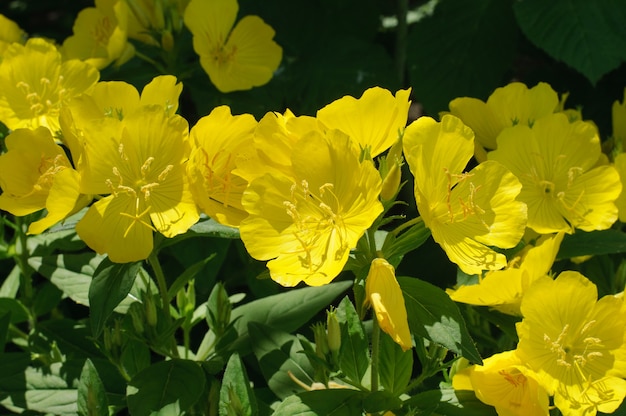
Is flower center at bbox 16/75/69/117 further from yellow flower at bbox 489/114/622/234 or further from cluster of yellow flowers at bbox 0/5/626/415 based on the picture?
yellow flower at bbox 489/114/622/234

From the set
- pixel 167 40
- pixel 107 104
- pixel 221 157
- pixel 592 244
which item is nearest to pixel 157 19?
pixel 167 40

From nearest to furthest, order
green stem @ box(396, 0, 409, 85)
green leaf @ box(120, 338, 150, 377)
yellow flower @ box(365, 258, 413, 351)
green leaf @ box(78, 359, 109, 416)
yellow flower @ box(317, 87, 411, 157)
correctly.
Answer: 1. yellow flower @ box(365, 258, 413, 351)
2. yellow flower @ box(317, 87, 411, 157)
3. green leaf @ box(78, 359, 109, 416)
4. green leaf @ box(120, 338, 150, 377)
5. green stem @ box(396, 0, 409, 85)

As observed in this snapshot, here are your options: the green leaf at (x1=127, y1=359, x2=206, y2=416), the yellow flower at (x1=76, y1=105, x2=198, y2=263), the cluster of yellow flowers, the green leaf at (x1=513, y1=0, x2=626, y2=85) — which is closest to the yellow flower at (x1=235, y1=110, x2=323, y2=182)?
the cluster of yellow flowers

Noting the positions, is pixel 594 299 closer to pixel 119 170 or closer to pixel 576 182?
pixel 576 182

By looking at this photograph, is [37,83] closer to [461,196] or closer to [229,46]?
[229,46]

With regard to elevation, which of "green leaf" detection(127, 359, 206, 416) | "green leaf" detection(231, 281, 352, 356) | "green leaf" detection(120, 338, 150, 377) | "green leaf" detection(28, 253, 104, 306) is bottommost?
"green leaf" detection(120, 338, 150, 377)

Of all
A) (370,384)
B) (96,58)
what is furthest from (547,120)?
(96,58)

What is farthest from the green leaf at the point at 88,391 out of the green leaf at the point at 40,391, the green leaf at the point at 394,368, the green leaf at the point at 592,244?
the green leaf at the point at 592,244
